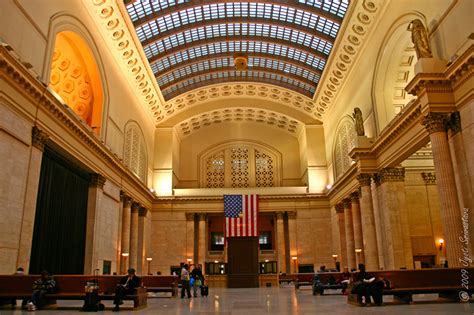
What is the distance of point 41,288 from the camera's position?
9.47m

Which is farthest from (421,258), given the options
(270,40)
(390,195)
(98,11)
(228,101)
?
(98,11)

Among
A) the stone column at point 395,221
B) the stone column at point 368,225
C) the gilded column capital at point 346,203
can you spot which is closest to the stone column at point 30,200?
the stone column at point 395,221

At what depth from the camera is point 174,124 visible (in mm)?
32875

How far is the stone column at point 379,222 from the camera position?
62.8 ft

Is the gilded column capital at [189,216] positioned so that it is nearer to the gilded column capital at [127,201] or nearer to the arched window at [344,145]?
the gilded column capital at [127,201]

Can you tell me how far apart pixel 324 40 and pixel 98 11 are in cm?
1314

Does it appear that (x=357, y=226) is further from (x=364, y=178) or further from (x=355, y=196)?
(x=364, y=178)

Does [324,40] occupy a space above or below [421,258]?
above

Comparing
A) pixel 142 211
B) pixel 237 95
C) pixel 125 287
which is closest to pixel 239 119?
pixel 237 95

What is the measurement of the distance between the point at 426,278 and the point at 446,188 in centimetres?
414

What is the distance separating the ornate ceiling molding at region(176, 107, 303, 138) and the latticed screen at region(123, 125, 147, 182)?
18.2 ft

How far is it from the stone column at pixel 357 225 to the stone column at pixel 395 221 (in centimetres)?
385

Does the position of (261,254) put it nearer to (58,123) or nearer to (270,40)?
(270,40)

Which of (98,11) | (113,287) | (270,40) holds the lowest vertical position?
(113,287)
